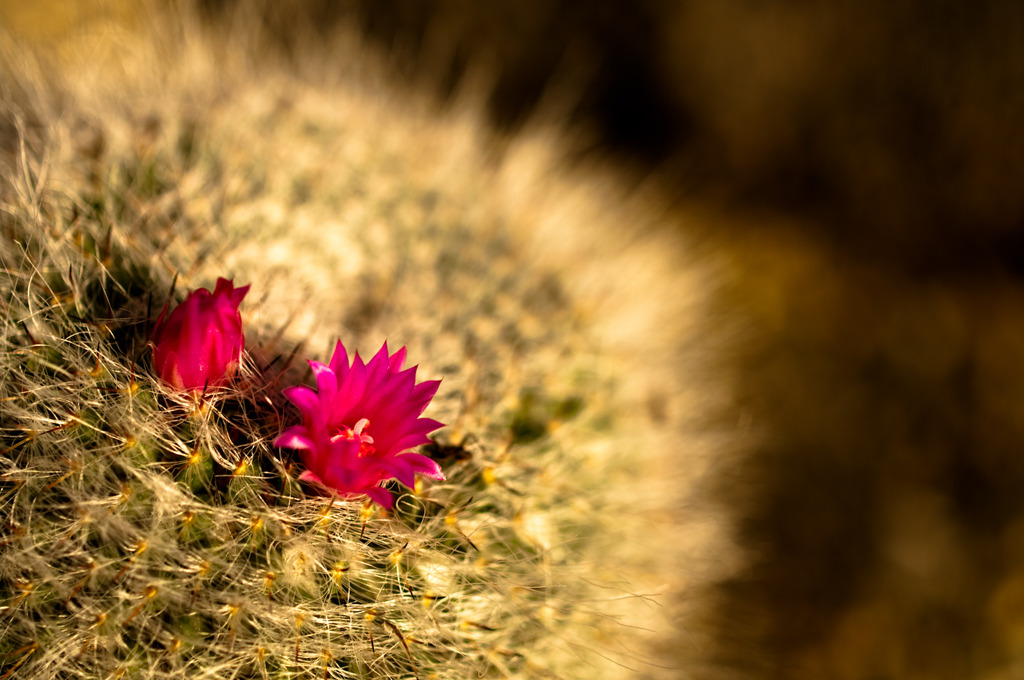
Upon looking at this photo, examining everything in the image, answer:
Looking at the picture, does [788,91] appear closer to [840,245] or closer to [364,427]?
[840,245]

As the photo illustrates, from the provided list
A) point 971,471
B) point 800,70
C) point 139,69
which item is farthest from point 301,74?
point 971,471

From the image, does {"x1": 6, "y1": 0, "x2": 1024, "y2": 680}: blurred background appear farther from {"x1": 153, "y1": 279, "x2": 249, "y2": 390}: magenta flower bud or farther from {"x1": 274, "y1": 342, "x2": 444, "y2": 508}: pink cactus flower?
{"x1": 153, "y1": 279, "x2": 249, "y2": 390}: magenta flower bud

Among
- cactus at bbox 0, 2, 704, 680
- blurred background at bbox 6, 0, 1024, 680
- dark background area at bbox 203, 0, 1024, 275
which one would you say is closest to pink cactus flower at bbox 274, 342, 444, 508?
cactus at bbox 0, 2, 704, 680

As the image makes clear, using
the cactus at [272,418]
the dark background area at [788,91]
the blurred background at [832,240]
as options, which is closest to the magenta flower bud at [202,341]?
the cactus at [272,418]

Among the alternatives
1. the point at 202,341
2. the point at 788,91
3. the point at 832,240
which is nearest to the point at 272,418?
the point at 202,341

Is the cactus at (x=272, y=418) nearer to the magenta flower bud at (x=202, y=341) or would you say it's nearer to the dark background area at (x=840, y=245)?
the magenta flower bud at (x=202, y=341)

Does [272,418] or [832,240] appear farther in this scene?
[832,240]
